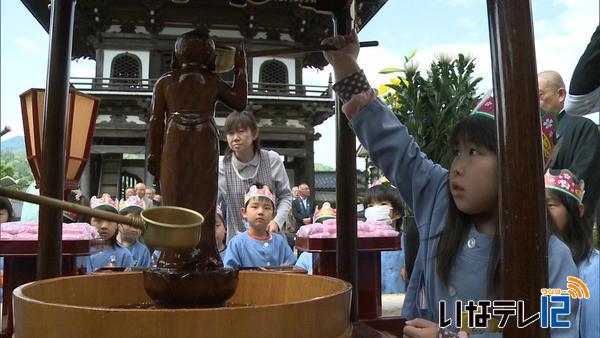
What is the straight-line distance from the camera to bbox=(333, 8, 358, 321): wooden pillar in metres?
1.30

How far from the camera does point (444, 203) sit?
1235mm

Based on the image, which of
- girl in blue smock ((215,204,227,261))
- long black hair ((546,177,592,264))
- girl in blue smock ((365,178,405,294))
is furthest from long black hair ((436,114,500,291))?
girl in blue smock ((365,178,405,294))

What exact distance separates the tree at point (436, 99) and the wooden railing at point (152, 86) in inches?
286

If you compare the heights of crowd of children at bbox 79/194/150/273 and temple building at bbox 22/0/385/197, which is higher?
temple building at bbox 22/0/385/197

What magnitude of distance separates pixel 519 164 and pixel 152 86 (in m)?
10.7

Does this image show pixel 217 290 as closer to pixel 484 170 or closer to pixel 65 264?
pixel 484 170

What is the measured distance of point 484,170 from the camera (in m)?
1.06

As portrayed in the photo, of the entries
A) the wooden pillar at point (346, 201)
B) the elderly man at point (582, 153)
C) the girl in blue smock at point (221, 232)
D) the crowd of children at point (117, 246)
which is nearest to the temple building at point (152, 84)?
the crowd of children at point (117, 246)

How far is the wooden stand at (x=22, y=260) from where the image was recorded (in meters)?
1.65

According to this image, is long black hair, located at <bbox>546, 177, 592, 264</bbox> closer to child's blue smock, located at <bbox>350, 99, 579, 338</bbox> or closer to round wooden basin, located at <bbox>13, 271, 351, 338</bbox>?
child's blue smock, located at <bbox>350, 99, 579, 338</bbox>

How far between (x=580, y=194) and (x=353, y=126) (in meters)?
1.19

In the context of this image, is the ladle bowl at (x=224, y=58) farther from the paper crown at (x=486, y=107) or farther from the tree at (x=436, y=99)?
the tree at (x=436, y=99)

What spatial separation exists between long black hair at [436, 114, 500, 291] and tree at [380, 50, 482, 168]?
1438mm

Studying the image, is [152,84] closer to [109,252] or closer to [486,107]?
[109,252]
